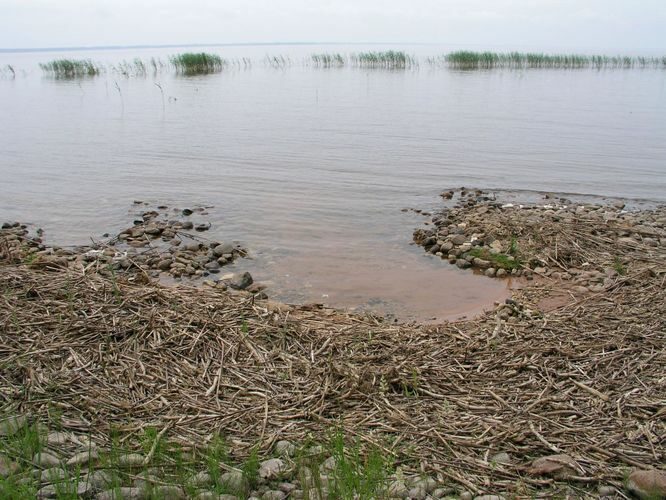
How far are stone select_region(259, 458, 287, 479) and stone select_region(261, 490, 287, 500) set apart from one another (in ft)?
0.42

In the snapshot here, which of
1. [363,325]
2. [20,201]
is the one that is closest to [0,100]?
[20,201]

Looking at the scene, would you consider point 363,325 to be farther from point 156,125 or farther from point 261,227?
point 156,125

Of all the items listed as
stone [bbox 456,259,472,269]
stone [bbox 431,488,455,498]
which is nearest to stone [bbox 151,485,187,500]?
stone [bbox 431,488,455,498]

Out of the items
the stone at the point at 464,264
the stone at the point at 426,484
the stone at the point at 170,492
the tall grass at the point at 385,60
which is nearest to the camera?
the stone at the point at 170,492

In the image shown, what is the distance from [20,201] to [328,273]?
7.98 meters

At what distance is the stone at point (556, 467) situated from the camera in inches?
137

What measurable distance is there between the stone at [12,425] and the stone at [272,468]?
152 cm

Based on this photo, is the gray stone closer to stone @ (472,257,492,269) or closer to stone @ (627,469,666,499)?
stone @ (627,469,666,499)

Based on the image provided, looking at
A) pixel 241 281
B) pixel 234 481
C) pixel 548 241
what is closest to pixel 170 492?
pixel 234 481

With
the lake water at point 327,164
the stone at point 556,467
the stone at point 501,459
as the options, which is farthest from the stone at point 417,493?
the lake water at point 327,164

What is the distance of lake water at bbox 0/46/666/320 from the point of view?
29.1 ft

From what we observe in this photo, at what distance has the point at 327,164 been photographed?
1595 centimetres

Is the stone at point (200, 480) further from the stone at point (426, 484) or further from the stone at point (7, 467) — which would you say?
the stone at point (426, 484)

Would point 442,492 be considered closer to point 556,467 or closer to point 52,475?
point 556,467
